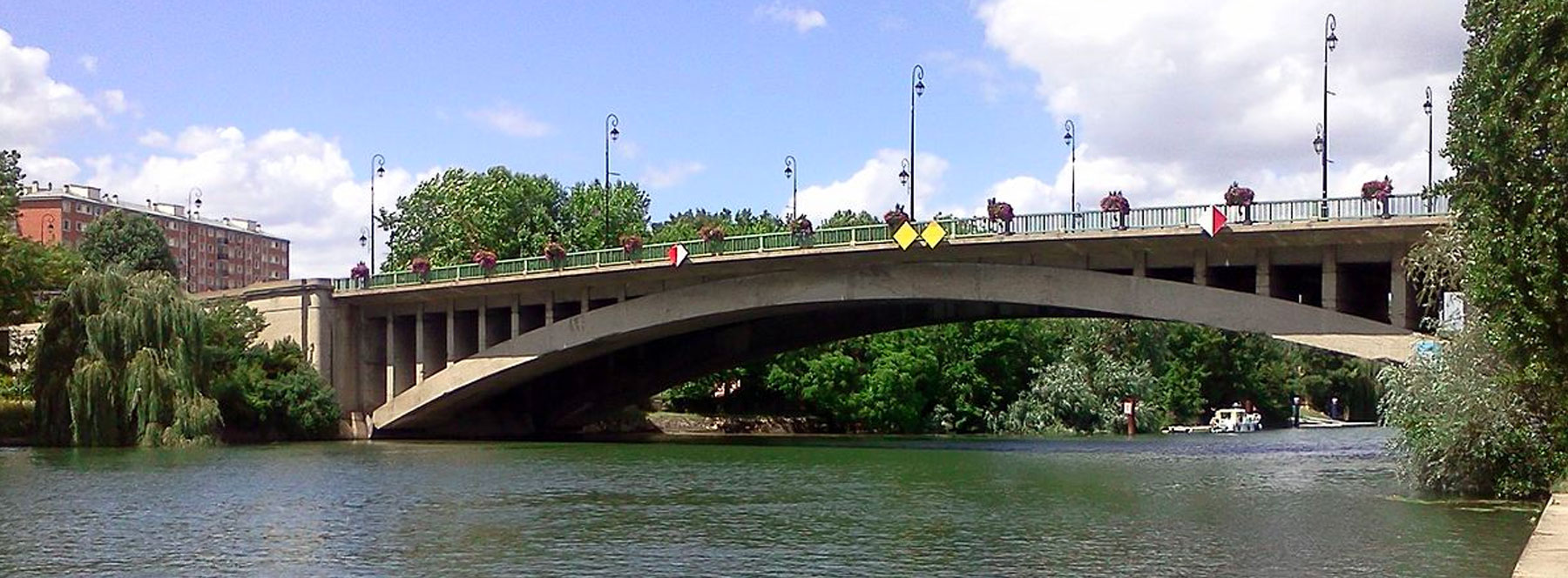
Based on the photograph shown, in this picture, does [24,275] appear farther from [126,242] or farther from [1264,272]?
[126,242]

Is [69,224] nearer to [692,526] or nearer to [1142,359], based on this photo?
[1142,359]

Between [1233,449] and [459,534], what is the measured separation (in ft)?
133

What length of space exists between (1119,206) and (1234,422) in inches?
1904

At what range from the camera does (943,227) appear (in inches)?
2079

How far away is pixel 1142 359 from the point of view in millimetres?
91625

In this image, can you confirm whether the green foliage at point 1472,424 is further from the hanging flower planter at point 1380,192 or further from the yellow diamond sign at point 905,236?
the yellow diamond sign at point 905,236

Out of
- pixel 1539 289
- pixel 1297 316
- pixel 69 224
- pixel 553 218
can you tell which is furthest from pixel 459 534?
pixel 69 224

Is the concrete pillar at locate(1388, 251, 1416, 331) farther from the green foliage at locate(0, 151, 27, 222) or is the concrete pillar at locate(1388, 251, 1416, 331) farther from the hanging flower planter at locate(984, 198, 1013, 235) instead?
the green foliage at locate(0, 151, 27, 222)

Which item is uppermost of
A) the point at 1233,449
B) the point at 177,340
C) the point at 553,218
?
the point at 553,218

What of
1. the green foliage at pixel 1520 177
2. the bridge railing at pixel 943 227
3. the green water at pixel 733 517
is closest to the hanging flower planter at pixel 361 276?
the bridge railing at pixel 943 227

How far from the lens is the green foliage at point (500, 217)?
101m

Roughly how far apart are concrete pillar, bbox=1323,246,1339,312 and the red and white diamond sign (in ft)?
9.64

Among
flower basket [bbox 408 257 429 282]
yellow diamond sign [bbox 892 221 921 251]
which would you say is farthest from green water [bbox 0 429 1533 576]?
flower basket [bbox 408 257 429 282]

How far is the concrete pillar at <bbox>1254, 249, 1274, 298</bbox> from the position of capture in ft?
153
